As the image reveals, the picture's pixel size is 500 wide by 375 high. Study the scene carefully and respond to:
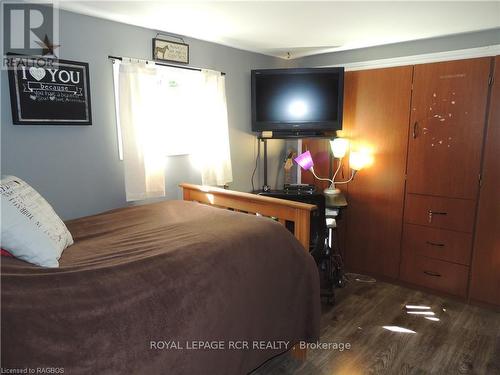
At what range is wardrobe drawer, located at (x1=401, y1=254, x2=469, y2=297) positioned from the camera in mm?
2867

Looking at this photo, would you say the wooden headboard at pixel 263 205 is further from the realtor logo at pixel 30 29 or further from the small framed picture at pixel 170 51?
the realtor logo at pixel 30 29

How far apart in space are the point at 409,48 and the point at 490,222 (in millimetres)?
1610

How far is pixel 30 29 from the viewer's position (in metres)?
2.00

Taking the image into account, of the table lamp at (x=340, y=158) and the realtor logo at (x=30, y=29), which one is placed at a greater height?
the realtor logo at (x=30, y=29)

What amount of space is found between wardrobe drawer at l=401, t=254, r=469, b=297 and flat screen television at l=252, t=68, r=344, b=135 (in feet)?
4.62

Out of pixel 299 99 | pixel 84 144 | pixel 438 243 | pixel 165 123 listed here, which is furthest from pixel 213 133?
pixel 438 243

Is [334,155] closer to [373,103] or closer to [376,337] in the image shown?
[373,103]

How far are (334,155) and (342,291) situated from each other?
1.26 m

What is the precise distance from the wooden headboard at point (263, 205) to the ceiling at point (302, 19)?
1194 mm

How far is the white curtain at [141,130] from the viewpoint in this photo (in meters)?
2.44

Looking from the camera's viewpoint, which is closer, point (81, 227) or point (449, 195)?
point (81, 227)

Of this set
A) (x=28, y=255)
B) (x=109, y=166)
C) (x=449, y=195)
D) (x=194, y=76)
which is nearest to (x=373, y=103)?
Answer: (x=449, y=195)

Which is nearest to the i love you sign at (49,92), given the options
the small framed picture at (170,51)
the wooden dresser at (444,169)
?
the small framed picture at (170,51)

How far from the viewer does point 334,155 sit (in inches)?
130
